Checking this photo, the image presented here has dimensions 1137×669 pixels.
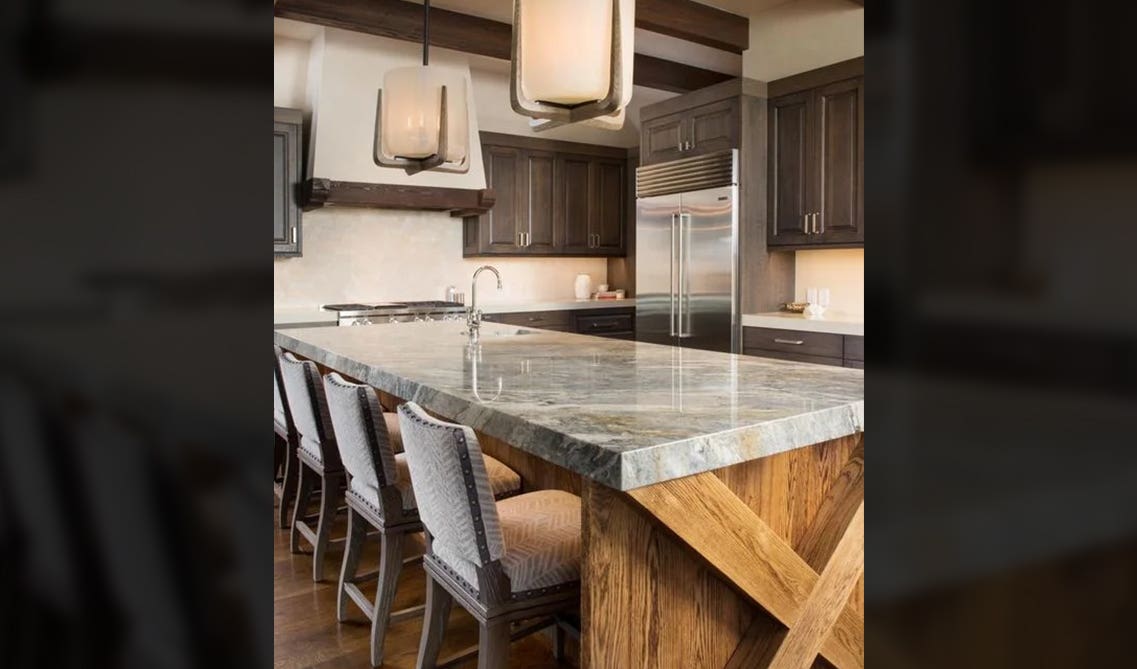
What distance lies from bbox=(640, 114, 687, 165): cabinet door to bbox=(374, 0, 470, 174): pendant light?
9.60 ft

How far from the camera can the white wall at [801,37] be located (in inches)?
185

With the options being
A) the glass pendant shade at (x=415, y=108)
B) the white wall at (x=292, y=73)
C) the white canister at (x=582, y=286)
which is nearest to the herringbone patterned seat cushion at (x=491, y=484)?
the glass pendant shade at (x=415, y=108)

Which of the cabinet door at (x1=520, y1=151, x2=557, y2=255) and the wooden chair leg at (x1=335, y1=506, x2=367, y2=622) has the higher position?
the cabinet door at (x1=520, y1=151, x2=557, y2=255)

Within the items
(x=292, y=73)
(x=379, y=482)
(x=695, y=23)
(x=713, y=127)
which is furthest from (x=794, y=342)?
(x=292, y=73)

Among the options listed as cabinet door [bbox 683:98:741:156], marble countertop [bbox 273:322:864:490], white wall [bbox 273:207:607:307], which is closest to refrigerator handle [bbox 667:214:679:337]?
cabinet door [bbox 683:98:741:156]

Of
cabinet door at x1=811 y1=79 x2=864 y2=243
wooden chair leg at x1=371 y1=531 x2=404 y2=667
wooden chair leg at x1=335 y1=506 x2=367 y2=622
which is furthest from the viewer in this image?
cabinet door at x1=811 y1=79 x2=864 y2=243

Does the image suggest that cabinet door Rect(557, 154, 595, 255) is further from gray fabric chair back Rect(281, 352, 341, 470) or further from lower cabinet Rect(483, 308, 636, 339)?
gray fabric chair back Rect(281, 352, 341, 470)

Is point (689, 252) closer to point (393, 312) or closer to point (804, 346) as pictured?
point (804, 346)

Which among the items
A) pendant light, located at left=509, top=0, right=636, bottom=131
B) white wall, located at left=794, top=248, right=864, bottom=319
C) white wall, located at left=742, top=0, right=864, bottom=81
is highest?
white wall, located at left=742, top=0, right=864, bottom=81

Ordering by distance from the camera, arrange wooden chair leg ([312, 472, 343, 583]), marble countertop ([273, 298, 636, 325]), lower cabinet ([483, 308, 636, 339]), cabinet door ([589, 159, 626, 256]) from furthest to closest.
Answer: cabinet door ([589, 159, 626, 256]) < lower cabinet ([483, 308, 636, 339]) < marble countertop ([273, 298, 636, 325]) < wooden chair leg ([312, 472, 343, 583])

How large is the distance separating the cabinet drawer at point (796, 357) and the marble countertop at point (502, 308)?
1943 mm

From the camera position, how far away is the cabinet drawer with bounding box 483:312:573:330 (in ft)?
20.6
